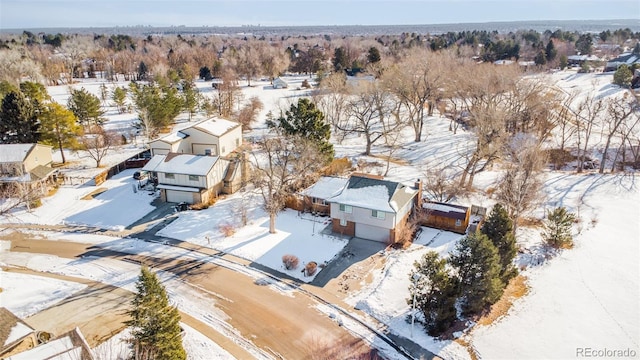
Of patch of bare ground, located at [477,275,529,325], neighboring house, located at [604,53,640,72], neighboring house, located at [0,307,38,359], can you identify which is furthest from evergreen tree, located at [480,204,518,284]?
neighboring house, located at [604,53,640,72]

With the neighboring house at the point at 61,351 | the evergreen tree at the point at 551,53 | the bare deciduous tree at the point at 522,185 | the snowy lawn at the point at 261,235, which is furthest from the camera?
the evergreen tree at the point at 551,53

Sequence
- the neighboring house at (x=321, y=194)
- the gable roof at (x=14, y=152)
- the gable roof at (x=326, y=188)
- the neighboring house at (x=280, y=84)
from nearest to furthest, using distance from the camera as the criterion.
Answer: the gable roof at (x=326, y=188), the neighboring house at (x=321, y=194), the gable roof at (x=14, y=152), the neighboring house at (x=280, y=84)

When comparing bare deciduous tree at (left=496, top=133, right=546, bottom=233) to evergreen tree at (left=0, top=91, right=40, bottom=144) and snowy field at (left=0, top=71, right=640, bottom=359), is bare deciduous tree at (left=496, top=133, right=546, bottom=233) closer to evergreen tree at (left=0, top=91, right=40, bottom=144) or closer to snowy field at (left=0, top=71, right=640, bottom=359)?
snowy field at (left=0, top=71, right=640, bottom=359)

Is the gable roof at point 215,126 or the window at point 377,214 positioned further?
the gable roof at point 215,126

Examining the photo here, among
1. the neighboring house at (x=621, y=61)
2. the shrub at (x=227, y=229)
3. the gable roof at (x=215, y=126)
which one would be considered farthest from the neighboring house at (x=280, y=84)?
the neighboring house at (x=621, y=61)

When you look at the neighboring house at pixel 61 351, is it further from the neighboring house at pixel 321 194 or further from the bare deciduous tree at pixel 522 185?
the bare deciduous tree at pixel 522 185

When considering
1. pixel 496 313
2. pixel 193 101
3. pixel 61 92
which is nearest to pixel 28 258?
pixel 496 313

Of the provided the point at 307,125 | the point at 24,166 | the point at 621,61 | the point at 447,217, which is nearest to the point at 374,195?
the point at 447,217

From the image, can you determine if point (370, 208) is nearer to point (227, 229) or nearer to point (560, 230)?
point (227, 229)
